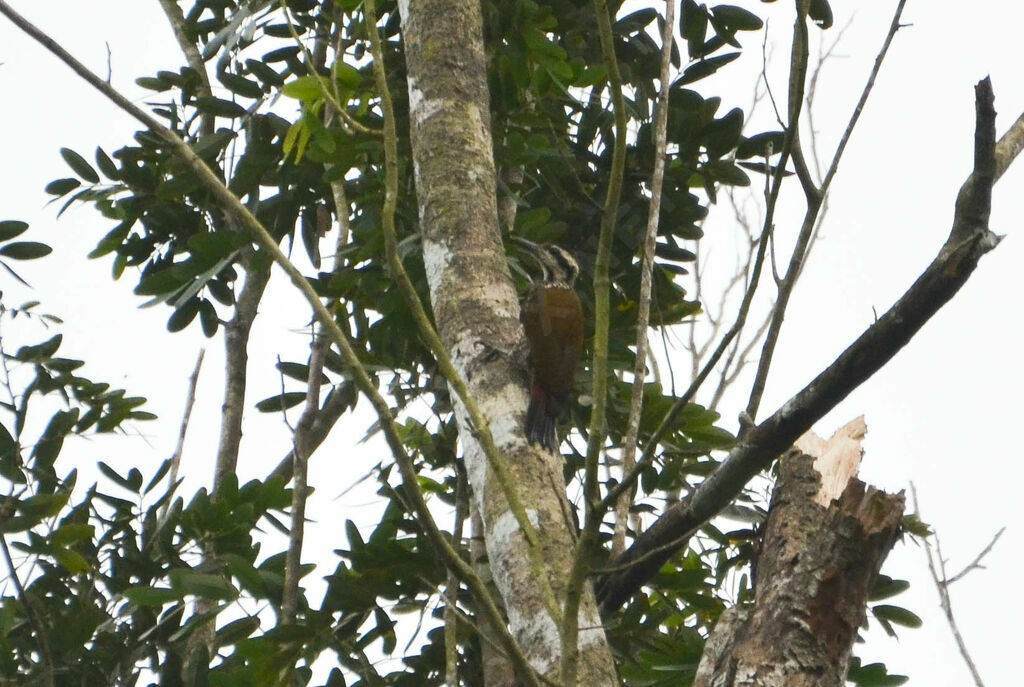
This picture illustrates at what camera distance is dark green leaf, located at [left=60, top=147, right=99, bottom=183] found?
10.2 feet

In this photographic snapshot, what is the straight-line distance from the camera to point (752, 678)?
1.36 m

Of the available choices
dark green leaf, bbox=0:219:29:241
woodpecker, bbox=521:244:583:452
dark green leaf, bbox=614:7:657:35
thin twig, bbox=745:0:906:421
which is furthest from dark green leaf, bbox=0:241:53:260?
thin twig, bbox=745:0:906:421

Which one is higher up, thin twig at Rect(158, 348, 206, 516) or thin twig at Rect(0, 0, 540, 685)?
thin twig at Rect(158, 348, 206, 516)

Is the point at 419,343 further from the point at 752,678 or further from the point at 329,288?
the point at 752,678

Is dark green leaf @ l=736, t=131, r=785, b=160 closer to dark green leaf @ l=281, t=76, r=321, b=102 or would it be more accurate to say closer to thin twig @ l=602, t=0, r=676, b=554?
thin twig @ l=602, t=0, r=676, b=554

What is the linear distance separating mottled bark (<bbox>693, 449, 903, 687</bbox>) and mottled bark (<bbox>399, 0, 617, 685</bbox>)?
0.23 metres

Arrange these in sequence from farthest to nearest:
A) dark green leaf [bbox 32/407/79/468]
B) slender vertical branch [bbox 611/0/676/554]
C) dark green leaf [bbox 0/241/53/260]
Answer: dark green leaf [bbox 0/241/53/260] < dark green leaf [bbox 32/407/79/468] < slender vertical branch [bbox 611/0/676/554]

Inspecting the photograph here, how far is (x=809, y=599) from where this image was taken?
4.63 feet

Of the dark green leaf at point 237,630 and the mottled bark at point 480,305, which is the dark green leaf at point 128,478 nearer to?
the dark green leaf at point 237,630

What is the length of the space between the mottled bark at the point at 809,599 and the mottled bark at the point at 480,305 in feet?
0.76

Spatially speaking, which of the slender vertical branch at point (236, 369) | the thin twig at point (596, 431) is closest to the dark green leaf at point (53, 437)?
the slender vertical branch at point (236, 369)

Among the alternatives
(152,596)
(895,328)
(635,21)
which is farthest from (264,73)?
(895,328)

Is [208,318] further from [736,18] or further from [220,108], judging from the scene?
[736,18]

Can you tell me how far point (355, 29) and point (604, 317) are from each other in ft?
6.18
